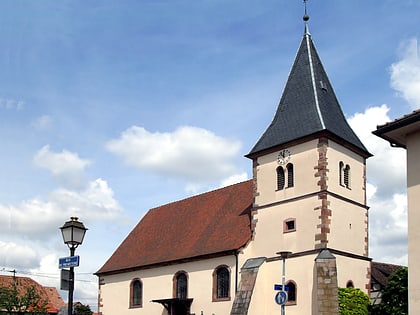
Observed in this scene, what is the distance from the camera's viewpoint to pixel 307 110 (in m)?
32.4

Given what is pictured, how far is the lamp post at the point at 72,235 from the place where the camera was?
14312mm

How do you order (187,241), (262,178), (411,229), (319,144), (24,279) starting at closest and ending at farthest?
1. (411,229)
2. (319,144)
3. (262,178)
4. (187,241)
5. (24,279)

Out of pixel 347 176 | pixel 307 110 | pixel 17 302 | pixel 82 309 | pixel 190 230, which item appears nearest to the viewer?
pixel 347 176

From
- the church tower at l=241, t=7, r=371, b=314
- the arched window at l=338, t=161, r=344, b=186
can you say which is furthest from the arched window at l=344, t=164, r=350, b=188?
the arched window at l=338, t=161, r=344, b=186

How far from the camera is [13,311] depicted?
121 ft

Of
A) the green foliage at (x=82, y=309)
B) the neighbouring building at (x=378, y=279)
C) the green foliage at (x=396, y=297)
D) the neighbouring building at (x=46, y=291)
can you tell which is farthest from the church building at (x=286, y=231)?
the neighbouring building at (x=46, y=291)

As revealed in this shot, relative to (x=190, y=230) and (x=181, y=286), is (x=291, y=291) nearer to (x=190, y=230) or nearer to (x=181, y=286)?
(x=181, y=286)

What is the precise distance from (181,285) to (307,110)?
39.1ft

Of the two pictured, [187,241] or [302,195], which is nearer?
[302,195]

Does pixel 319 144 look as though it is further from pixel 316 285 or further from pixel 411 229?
pixel 411 229

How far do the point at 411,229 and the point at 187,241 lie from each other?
23.5m

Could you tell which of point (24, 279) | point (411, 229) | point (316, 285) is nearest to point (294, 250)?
point (316, 285)

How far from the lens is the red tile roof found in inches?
1340

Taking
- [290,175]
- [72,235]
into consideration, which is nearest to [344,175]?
[290,175]
